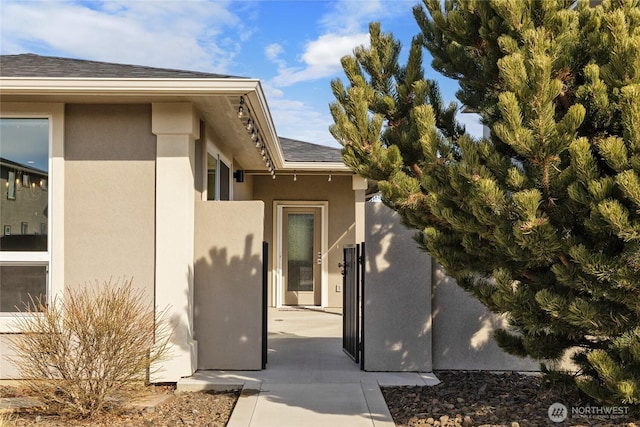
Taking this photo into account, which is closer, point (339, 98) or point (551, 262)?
point (551, 262)

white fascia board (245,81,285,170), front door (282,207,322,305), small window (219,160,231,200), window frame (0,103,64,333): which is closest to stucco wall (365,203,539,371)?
white fascia board (245,81,285,170)

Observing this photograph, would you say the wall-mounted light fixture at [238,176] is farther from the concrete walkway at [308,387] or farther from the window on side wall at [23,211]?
the window on side wall at [23,211]

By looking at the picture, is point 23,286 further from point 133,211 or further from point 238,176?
point 238,176

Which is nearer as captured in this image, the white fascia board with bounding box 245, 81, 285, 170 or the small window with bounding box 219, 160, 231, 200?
the white fascia board with bounding box 245, 81, 285, 170

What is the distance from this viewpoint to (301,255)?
41.5 feet

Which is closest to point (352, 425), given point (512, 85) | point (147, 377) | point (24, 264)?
point (147, 377)

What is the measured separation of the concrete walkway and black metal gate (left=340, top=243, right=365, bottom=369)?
173 mm

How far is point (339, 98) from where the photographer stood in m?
4.52

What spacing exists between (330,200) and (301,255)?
1395 mm

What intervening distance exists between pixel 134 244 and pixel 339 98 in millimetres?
2911

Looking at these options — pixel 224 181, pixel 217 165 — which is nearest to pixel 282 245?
pixel 224 181

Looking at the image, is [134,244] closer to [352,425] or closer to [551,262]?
[352,425]

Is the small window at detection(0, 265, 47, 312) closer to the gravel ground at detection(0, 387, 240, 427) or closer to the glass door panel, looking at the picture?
the gravel ground at detection(0, 387, 240, 427)

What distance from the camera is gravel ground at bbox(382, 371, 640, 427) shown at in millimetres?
4508
